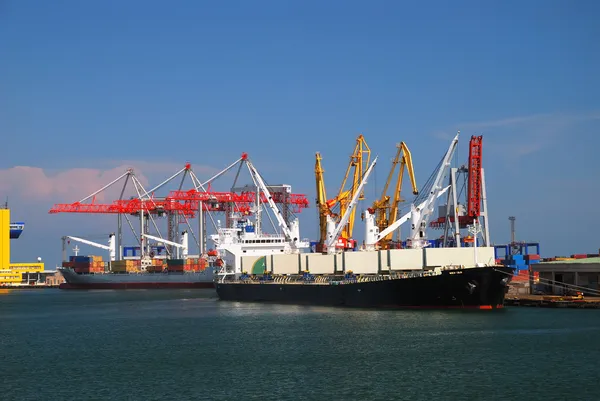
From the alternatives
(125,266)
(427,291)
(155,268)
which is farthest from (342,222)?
(125,266)

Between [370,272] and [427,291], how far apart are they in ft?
31.7

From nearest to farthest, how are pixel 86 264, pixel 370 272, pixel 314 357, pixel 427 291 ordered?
pixel 314 357 → pixel 427 291 → pixel 370 272 → pixel 86 264

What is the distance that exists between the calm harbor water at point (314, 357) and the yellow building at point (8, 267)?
117645 mm

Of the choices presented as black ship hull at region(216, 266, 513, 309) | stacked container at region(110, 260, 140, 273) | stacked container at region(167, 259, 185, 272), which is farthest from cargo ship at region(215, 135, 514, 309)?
stacked container at region(110, 260, 140, 273)

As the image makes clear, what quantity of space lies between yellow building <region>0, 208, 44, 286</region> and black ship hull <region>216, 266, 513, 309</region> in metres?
119

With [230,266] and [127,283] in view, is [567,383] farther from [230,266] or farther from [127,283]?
[127,283]

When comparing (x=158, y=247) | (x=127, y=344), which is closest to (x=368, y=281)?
(x=127, y=344)

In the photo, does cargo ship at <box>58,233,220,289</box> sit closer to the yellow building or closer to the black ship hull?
the yellow building

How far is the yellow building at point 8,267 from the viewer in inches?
6747

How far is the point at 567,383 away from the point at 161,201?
109m

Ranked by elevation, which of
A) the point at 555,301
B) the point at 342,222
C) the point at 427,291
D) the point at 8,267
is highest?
the point at 342,222

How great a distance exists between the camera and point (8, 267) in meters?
176

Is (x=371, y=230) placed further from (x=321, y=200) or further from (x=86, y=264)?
(x=86, y=264)

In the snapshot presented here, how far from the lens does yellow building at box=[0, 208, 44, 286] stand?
17138 centimetres
